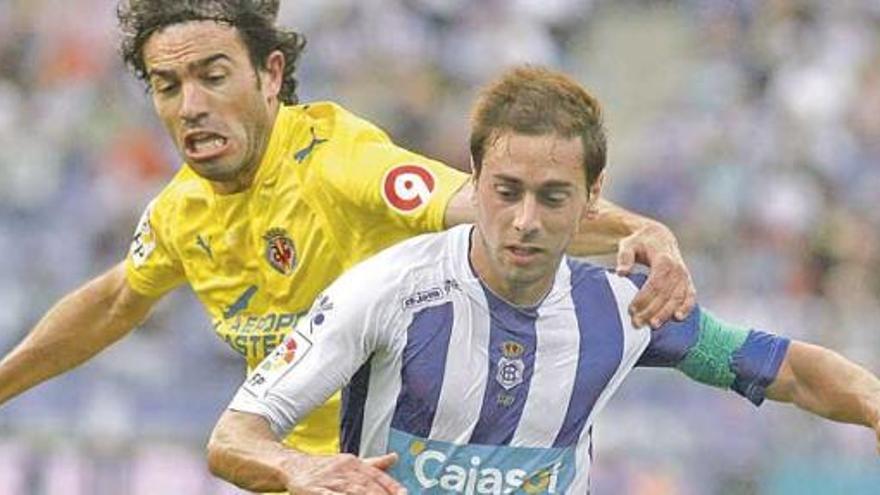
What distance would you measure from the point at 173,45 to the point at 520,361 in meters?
1.49

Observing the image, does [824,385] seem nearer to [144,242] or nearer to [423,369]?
[423,369]

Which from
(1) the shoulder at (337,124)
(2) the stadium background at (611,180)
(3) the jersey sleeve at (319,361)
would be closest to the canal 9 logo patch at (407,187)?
(1) the shoulder at (337,124)

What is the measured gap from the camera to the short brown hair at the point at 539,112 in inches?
201

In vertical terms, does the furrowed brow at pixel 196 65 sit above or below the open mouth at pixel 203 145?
above

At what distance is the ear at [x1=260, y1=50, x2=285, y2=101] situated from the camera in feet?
20.7

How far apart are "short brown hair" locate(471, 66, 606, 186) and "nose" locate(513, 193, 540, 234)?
15cm

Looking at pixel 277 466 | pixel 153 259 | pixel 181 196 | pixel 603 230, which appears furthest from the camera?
pixel 153 259

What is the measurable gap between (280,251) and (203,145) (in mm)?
376

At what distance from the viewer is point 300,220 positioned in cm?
619

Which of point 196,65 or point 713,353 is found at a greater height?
point 196,65

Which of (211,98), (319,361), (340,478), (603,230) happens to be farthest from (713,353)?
(211,98)

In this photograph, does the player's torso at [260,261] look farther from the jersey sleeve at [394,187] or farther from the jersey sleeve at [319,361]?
the jersey sleeve at [319,361]

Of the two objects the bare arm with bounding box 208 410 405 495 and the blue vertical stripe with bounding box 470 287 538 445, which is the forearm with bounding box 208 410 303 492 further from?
the blue vertical stripe with bounding box 470 287 538 445

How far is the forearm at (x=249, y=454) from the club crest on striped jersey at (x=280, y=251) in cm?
119
